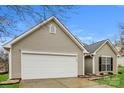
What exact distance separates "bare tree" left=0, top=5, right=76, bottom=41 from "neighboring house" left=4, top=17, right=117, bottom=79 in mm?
2166

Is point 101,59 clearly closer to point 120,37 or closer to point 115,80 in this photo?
point 120,37

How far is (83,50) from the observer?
18609mm

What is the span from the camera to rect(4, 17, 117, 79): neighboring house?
51.8 feet

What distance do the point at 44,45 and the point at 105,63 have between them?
5.06 metres

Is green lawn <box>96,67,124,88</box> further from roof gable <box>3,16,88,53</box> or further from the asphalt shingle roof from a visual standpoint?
roof gable <box>3,16,88,53</box>

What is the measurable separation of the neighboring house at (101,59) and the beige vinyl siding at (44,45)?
939mm

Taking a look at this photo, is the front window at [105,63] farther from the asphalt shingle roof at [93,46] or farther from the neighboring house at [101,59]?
the asphalt shingle roof at [93,46]

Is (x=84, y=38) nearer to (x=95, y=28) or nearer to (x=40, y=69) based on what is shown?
(x=95, y=28)

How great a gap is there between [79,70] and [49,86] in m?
4.90

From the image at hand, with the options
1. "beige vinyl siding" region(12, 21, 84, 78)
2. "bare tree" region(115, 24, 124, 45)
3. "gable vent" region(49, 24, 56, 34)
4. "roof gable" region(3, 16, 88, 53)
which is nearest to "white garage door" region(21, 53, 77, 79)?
"beige vinyl siding" region(12, 21, 84, 78)

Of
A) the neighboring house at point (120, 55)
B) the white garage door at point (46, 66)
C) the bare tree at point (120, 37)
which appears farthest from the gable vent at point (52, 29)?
the neighboring house at point (120, 55)
